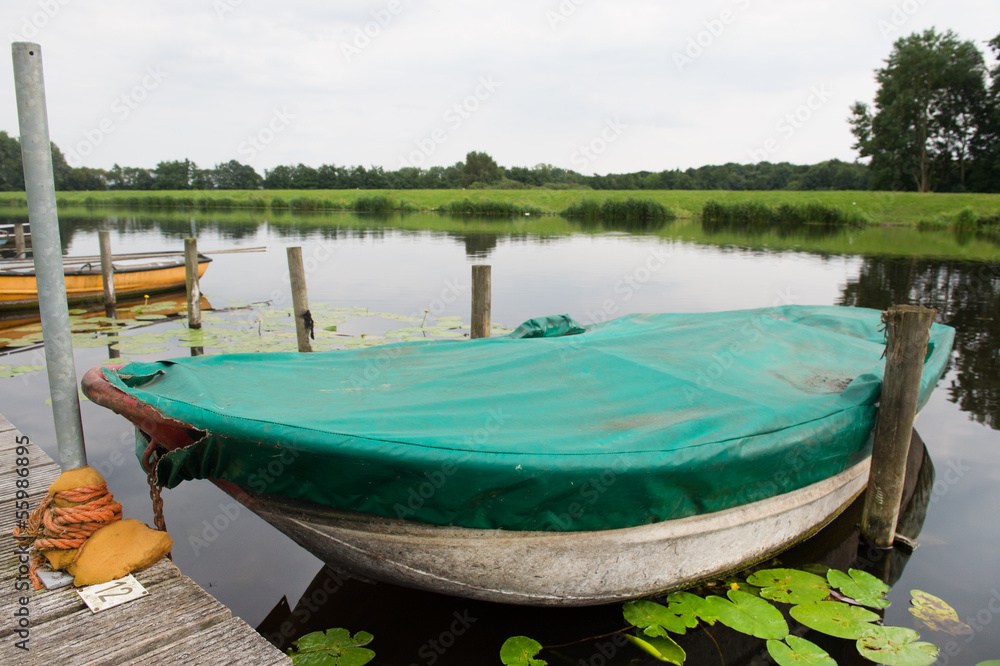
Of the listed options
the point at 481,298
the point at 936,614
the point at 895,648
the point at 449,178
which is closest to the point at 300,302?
the point at 481,298

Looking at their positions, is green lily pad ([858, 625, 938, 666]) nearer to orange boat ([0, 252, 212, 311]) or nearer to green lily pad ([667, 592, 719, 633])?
green lily pad ([667, 592, 719, 633])

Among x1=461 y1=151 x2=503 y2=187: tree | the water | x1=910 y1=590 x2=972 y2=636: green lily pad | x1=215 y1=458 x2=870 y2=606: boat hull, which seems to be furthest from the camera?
x1=461 y1=151 x2=503 y2=187: tree

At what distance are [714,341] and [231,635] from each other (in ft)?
11.6

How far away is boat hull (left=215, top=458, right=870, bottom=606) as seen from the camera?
109 inches

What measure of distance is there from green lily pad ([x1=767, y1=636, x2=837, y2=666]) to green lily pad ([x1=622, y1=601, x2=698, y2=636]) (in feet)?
1.29

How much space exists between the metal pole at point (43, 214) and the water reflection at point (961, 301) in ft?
27.3

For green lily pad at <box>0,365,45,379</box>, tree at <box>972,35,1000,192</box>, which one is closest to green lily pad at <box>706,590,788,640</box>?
green lily pad at <box>0,365,45,379</box>

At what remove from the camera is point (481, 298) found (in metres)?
6.45

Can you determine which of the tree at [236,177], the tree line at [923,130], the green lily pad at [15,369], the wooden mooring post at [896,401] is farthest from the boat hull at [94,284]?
the tree at [236,177]

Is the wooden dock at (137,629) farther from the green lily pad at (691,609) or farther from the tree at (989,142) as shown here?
the tree at (989,142)

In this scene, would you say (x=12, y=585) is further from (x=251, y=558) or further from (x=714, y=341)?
(x=714, y=341)

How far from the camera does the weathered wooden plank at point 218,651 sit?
219cm

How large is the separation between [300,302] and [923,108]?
54955 millimetres

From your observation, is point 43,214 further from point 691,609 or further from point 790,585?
point 790,585
